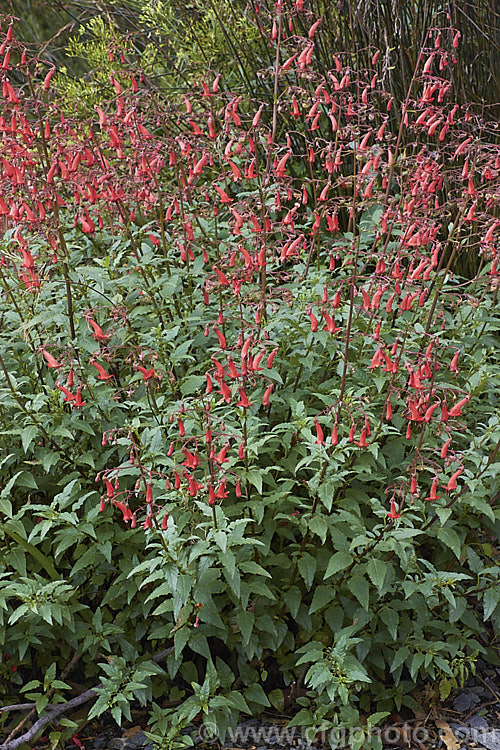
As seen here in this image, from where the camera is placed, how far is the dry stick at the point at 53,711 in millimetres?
2782

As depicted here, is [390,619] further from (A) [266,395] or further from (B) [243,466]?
(A) [266,395]

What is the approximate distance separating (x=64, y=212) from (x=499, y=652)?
11.9 ft

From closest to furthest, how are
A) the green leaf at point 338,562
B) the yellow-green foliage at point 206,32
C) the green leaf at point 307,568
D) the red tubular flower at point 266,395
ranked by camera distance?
the red tubular flower at point 266,395
the green leaf at point 338,562
the green leaf at point 307,568
the yellow-green foliage at point 206,32

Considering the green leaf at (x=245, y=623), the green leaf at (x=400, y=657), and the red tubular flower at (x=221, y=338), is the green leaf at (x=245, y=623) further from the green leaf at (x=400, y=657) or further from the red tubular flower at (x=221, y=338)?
the red tubular flower at (x=221, y=338)

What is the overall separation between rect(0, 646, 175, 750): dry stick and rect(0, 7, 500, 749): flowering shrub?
6cm

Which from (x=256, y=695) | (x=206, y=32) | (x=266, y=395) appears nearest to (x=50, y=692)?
(x=256, y=695)

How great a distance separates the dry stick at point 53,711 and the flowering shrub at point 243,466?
6 cm

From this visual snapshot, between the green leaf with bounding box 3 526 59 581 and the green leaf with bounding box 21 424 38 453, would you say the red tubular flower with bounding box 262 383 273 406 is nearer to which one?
the green leaf with bounding box 21 424 38 453

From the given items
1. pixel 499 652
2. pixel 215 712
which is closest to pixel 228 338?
pixel 215 712

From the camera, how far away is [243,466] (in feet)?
9.90

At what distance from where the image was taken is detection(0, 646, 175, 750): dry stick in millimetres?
2782

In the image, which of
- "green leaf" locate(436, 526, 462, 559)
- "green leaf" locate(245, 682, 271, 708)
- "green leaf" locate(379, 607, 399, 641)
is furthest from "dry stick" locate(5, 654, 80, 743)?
"green leaf" locate(436, 526, 462, 559)

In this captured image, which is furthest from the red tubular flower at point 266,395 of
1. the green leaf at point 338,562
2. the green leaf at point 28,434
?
the green leaf at point 28,434

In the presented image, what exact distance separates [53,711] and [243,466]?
4.05ft
